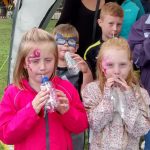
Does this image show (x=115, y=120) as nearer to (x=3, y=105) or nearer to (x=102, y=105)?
(x=102, y=105)

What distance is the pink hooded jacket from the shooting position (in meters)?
2.72

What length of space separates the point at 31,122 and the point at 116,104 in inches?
26.3

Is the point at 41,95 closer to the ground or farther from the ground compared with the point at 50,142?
farther from the ground

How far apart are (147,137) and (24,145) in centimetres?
117

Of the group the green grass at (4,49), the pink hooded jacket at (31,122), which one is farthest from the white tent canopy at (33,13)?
the green grass at (4,49)

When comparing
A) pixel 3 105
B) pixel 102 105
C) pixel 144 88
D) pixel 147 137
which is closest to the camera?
pixel 3 105

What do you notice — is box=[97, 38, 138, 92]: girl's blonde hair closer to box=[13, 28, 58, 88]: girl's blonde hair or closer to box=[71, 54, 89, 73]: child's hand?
box=[71, 54, 89, 73]: child's hand

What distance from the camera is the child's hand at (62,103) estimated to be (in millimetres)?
2732

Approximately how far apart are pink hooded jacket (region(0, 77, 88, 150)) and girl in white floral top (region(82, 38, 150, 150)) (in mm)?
178

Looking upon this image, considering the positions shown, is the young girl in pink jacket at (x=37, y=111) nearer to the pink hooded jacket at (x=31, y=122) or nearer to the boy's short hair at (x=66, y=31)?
the pink hooded jacket at (x=31, y=122)

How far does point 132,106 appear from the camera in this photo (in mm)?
3047

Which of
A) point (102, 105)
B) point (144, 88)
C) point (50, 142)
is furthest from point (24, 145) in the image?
point (144, 88)

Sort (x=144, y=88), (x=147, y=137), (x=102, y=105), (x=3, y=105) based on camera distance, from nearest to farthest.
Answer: (x=3, y=105) → (x=102, y=105) → (x=144, y=88) → (x=147, y=137)

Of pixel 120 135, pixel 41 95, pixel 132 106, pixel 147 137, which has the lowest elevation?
pixel 147 137
